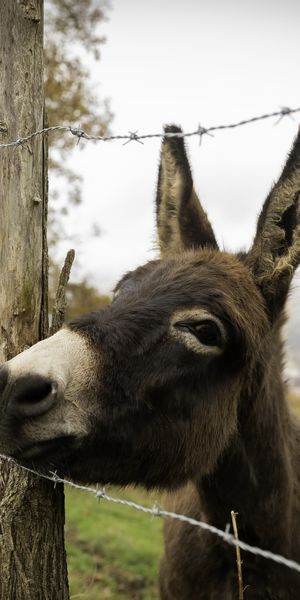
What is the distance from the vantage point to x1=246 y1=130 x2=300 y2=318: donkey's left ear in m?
2.88

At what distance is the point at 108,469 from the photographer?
2584 mm

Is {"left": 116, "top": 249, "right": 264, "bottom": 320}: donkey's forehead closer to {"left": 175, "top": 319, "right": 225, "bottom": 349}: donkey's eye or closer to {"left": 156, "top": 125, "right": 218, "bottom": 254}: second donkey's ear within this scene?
{"left": 175, "top": 319, "right": 225, "bottom": 349}: donkey's eye

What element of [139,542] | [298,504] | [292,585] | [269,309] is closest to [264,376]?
[269,309]

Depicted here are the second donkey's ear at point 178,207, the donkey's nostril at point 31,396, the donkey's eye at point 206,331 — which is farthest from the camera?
the second donkey's ear at point 178,207

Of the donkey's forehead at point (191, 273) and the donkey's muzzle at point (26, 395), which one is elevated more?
the donkey's forehead at point (191, 273)

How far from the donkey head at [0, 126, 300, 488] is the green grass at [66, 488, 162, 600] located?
2.59 m

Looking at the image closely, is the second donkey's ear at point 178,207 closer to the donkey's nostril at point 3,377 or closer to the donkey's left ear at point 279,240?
the donkey's left ear at point 279,240

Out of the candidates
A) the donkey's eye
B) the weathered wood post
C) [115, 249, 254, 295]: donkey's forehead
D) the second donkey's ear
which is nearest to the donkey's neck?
the donkey's eye

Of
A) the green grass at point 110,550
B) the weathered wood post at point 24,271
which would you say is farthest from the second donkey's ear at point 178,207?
the green grass at point 110,550

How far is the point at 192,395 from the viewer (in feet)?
9.10

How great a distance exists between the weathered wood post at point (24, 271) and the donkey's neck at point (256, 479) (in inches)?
36.0

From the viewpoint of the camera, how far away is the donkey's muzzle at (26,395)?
85.4 inches

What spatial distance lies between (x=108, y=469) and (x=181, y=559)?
136 cm

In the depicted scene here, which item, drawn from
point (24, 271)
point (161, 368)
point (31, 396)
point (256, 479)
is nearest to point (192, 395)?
point (161, 368)
